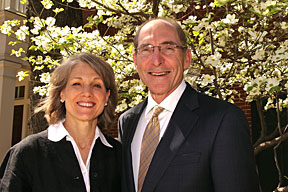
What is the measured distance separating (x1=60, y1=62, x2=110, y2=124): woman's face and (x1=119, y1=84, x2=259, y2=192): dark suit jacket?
71 cm

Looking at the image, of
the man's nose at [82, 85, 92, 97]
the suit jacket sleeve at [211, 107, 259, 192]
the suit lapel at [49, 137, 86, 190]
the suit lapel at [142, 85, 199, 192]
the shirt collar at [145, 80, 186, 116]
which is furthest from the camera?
the man's nose at [82, 85, 92, 97]

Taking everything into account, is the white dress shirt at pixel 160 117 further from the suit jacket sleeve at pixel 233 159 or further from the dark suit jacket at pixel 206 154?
the suit jacket sleeve at pixel 233 159

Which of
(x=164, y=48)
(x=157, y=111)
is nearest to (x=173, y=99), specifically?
(x=157, y=111)

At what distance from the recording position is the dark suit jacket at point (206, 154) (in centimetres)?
247

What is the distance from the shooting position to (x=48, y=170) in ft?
9.22

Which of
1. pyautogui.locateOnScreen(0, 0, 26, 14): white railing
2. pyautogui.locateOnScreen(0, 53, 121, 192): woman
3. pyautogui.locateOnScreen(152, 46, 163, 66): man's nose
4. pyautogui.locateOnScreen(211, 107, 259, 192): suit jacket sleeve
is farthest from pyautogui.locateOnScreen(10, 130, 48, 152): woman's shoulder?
pyautogui.locateOnScreen(0, 0, 26, 14): white railing

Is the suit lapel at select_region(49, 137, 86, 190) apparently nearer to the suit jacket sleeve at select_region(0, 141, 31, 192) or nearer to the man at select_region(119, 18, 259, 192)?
the suit jacket sleeve at select_region(0, 141, 31, 192)

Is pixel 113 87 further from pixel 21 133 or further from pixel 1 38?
pixel 21 133

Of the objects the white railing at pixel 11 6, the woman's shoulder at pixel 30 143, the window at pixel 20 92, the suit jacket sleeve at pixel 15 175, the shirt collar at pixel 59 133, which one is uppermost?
the white railing at pixel 11 6

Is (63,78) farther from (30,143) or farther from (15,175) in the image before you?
(15,175)

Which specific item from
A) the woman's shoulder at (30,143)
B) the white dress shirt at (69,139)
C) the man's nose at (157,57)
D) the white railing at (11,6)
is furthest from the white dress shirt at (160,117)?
the white railing at (11,6)

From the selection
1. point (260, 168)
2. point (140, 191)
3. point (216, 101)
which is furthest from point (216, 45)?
point (260, 168)

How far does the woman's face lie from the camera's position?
3.13 meters

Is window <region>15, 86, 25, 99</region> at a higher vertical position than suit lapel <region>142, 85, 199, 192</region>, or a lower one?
higher
